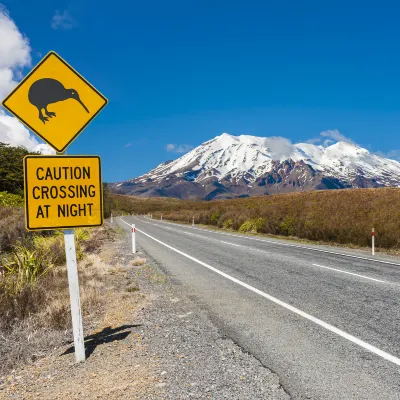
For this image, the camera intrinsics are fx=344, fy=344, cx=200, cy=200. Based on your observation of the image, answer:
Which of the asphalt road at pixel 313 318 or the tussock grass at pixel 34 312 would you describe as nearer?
the asphalt road at pixel 313 318

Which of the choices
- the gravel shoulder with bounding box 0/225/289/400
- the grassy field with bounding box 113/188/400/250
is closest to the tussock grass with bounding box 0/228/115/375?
the gravel shoulder with bounding box 0/225/289/400

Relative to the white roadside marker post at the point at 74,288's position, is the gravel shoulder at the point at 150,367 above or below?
below

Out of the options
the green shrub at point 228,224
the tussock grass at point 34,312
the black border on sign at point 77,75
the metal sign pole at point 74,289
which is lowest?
the green shrub at point 228,224

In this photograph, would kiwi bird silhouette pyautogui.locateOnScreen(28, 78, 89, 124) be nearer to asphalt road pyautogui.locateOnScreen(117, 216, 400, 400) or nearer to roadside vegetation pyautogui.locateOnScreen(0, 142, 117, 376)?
roadside vegetation pyautogui.locateOnScreen(0, 142, 117, 376)

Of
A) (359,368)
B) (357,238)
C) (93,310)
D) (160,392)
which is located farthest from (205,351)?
(357,238)

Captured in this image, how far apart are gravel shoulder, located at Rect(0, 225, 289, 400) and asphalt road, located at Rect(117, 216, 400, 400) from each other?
289 millimetres

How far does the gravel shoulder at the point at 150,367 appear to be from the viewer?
3346mm

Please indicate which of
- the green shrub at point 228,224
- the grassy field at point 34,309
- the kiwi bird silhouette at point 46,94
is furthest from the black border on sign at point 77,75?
the green shrub at point 228,224

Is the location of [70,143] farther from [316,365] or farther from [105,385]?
[316,365]

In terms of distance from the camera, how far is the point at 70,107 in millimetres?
3951

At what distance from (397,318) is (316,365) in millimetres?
2337

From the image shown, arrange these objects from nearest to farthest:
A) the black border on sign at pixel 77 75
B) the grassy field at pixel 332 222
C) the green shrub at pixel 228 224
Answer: the black border on sign at pixel 77 75 → the grassy field at pixel 332 222 → the green shrub at pixel 228 224

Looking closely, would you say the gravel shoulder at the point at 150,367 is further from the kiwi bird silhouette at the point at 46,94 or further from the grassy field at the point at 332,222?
the grassy field at the point at 332,222

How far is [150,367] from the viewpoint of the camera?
3.85 metres
